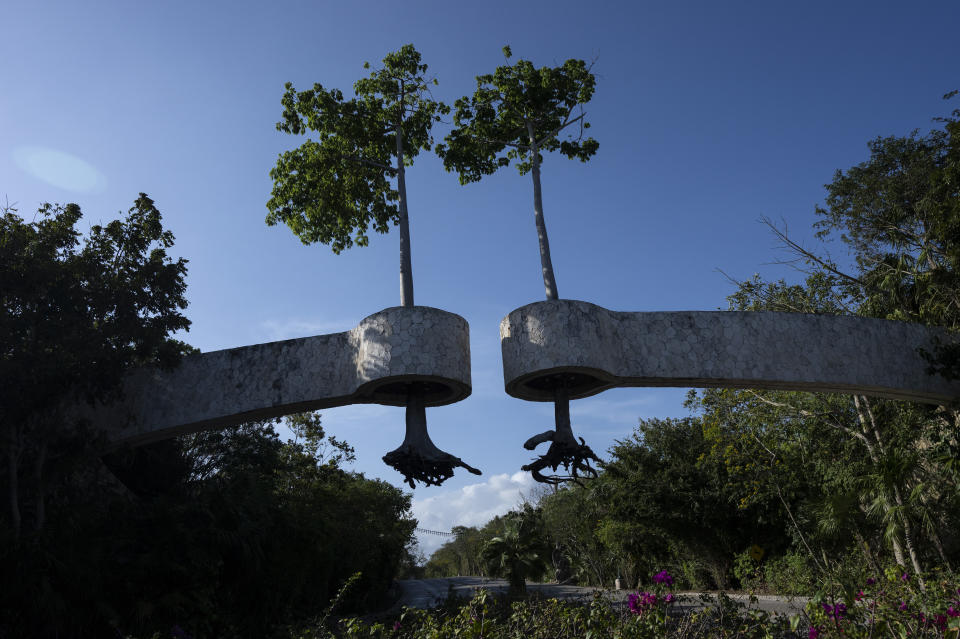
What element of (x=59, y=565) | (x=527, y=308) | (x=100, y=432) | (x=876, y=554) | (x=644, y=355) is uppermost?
(x=527, y=308)

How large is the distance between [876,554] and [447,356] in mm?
13908

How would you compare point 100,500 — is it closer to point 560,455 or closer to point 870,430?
point 560,455

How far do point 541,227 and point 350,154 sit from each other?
14.7 feet

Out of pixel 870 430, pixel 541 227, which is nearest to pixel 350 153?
pixel 541 227

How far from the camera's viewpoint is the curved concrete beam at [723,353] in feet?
33.0

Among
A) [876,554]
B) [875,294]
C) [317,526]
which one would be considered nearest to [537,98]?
[875,294]

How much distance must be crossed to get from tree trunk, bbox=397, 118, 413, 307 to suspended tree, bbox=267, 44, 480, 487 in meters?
0.03

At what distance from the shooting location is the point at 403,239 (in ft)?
39.4

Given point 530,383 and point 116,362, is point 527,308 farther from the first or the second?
point 116,362

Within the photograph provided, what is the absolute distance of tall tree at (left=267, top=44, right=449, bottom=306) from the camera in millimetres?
13188

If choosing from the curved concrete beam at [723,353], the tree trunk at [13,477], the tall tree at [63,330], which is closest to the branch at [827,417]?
the curved concrete beam at [723,353]

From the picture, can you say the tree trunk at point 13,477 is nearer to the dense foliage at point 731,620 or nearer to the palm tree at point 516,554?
the dense foliage at point 731,620

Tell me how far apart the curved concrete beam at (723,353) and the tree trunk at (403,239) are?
1.95 metres

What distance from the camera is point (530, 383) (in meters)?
10.5
